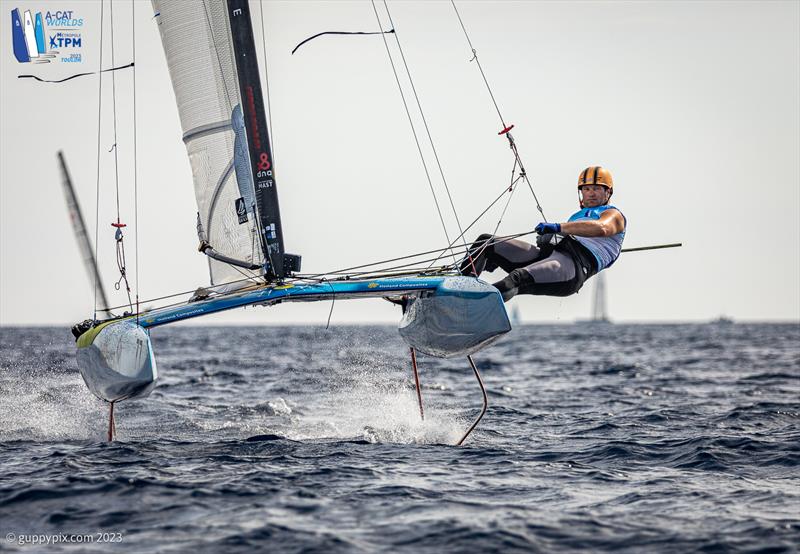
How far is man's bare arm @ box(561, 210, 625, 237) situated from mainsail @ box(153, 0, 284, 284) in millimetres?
2249

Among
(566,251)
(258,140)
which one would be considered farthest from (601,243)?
(258,140)

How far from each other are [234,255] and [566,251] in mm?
2681

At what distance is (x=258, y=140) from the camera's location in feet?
26.7

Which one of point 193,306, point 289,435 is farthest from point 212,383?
point 193,306

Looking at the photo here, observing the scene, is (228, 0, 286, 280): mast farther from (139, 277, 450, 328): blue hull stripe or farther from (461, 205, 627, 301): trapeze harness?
(461, 205, 627, 301): trapeze harness

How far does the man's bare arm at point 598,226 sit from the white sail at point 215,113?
8.07 ft

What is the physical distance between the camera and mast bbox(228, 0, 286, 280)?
8023mm

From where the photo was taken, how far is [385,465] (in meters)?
7.32

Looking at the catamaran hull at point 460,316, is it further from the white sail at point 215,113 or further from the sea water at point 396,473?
the white sail at point 215,113

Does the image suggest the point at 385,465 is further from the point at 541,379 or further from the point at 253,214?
the point at 541,379

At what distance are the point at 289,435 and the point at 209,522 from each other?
364 centimetres

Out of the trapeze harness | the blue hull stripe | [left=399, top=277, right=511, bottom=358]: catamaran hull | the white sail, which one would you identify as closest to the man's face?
the trapeze harness

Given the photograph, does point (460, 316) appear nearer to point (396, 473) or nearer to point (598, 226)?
point (598, 226)

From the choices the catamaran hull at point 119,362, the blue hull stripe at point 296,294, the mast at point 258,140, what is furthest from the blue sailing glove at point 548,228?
the catamaran hull at point 119,362
